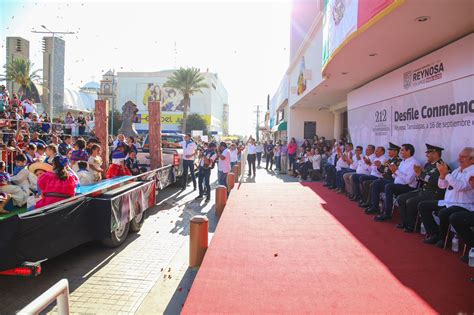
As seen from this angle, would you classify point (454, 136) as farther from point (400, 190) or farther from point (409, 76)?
point (409, 76)

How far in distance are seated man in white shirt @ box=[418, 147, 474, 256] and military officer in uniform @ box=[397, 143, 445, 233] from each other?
0.88 ft

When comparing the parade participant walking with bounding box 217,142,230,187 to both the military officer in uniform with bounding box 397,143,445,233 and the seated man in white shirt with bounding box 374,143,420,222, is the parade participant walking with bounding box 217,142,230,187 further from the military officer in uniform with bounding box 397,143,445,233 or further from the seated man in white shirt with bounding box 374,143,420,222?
the military officer in uniform with bounding box 397,143,445,233

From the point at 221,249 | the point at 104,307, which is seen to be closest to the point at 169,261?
the point at 221,249

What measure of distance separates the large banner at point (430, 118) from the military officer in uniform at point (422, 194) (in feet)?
2.51

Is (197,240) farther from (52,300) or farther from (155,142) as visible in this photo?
(155,142)

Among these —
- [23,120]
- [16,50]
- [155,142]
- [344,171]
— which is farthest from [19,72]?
[344,171]

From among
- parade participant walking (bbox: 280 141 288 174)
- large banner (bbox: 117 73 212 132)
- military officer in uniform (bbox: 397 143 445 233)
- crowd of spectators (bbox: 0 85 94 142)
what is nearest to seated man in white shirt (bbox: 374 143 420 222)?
military officer in uniform (bbox: 397 143 445 233)

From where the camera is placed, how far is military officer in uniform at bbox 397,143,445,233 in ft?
19.1

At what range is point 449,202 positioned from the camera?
17.1 ft

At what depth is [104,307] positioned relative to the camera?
4.00 metres

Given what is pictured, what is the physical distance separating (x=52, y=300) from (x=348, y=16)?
22.0ft

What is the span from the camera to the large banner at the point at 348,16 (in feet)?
17.8

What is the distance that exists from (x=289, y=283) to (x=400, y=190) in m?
3.89

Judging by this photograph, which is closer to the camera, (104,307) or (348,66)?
(104,307)
